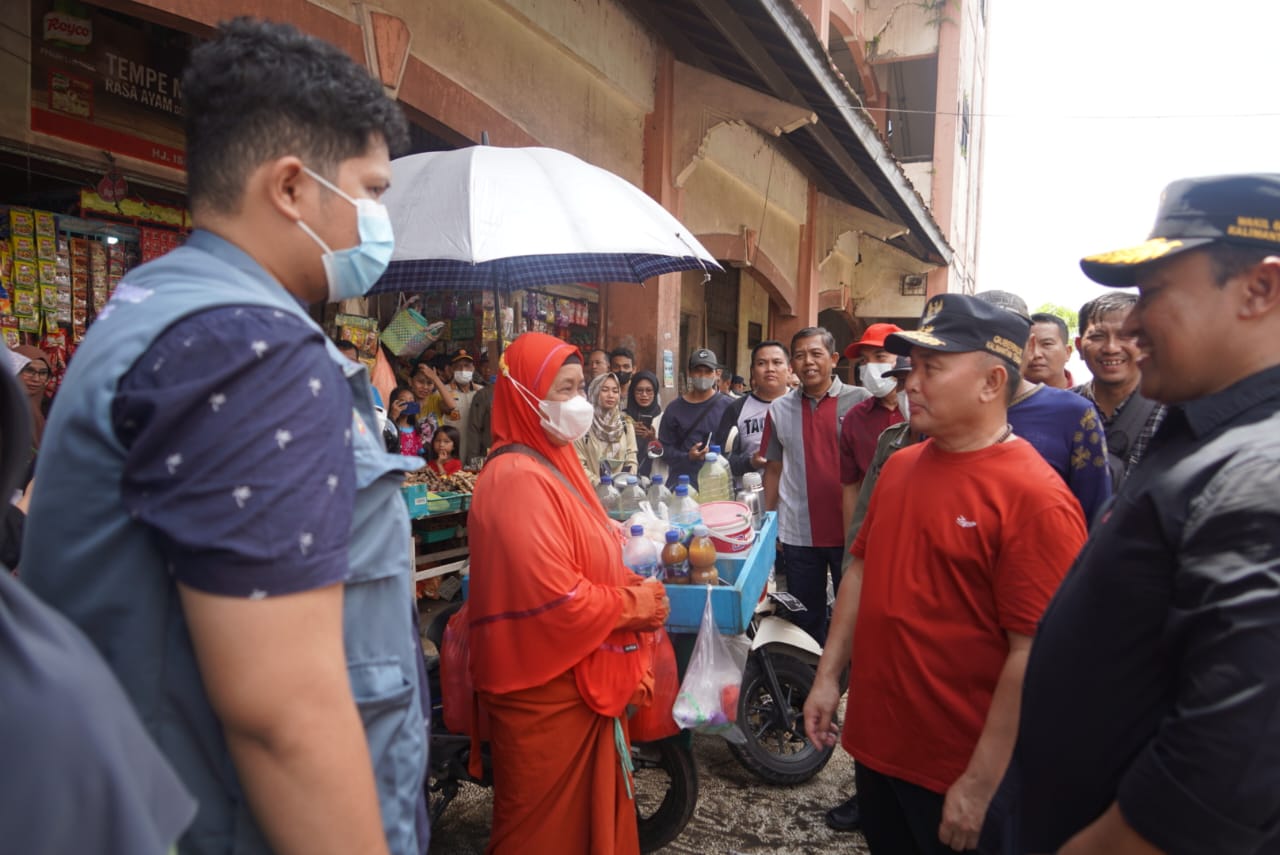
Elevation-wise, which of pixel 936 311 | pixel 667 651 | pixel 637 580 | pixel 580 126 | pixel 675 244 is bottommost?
pixel 667 651

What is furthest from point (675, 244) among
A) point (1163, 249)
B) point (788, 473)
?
point (1163, 249)

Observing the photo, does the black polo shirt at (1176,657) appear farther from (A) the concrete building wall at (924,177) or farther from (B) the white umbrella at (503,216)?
(A) the concrete building wall at (924,177)

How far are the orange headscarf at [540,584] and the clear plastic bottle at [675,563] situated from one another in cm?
38

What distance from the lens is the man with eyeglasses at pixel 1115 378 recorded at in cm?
339

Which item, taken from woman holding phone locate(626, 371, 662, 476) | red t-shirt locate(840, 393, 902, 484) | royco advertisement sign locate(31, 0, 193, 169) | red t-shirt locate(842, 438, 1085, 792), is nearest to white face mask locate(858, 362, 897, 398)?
red t-shirt locate(840, 393, 902, 484)

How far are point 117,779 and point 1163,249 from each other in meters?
1.49

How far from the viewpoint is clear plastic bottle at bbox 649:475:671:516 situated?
344 cm

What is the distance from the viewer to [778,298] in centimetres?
1208

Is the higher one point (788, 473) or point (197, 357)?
point (197, 357)

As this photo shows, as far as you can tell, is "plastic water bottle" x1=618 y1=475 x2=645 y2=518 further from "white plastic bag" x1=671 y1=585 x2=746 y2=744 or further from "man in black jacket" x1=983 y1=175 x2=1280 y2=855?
"man in black jacket" x1=983 y1=175 x2=1280 y2=855

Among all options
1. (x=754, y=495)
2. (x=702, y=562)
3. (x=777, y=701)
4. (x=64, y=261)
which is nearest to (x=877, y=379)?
(x=754, y=495)

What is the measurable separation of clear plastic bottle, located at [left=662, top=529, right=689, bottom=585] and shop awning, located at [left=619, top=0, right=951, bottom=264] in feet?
15.1

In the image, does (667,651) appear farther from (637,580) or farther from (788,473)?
(788,473)

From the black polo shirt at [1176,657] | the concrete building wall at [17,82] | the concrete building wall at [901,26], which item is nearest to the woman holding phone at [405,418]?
the concrete building wall at [17,82]
